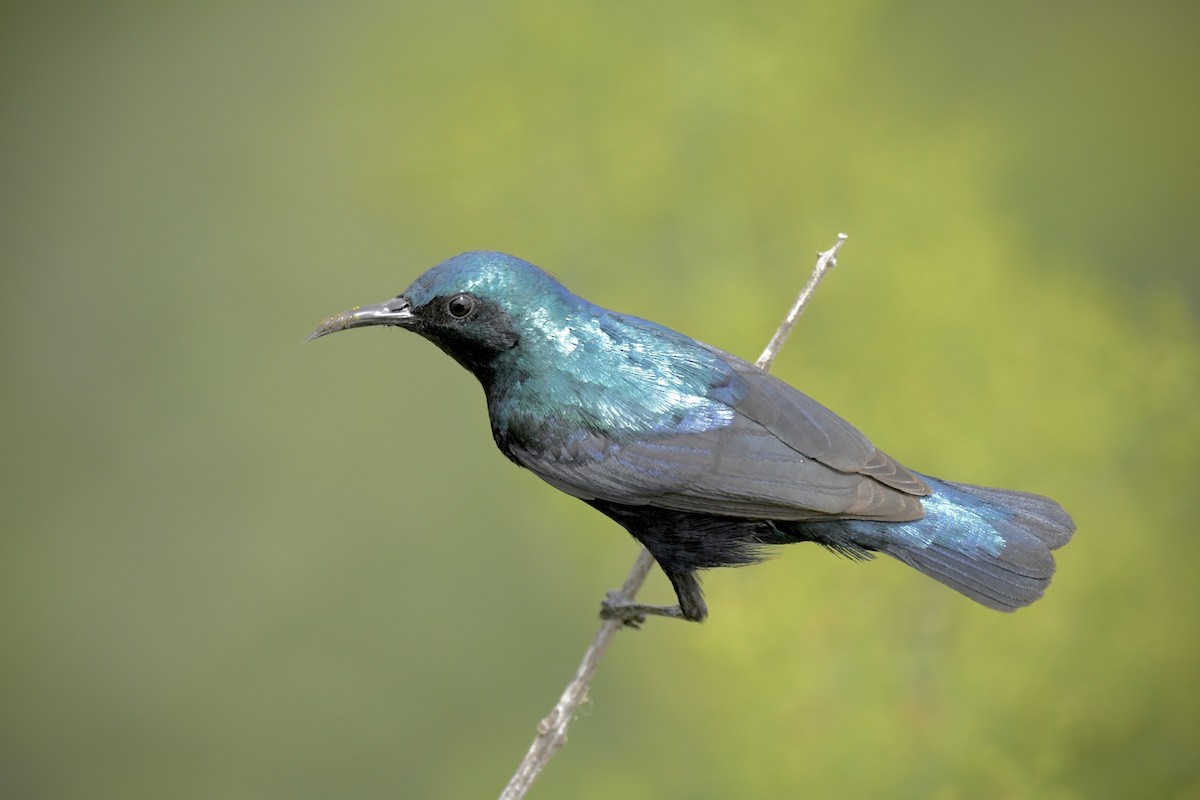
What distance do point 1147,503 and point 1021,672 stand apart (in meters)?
0.52

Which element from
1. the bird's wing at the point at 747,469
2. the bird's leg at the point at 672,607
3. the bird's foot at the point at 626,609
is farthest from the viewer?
the bird's foot at the point at 626,609

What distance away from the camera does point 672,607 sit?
291 cm

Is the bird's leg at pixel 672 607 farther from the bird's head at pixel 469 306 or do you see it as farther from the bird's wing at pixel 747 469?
the bird's head at pixel 469 306

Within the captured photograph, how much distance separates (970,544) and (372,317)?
1186 mm

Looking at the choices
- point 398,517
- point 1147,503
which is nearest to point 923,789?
point 1147,503

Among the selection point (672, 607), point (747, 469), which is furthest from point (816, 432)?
point (672, 607)

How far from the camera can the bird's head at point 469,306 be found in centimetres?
252

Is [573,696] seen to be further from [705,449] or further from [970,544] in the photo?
[970,544]

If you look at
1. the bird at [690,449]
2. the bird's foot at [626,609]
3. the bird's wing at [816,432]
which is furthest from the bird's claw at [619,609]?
the bird's wing at [816,432]

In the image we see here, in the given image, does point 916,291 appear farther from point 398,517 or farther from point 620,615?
point 398,517

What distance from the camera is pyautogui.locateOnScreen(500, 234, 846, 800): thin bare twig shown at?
246 cm

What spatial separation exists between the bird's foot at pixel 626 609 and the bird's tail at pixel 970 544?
1.51 ft

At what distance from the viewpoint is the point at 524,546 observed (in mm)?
3629

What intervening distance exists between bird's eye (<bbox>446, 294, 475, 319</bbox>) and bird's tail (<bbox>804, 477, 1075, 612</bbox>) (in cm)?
75
